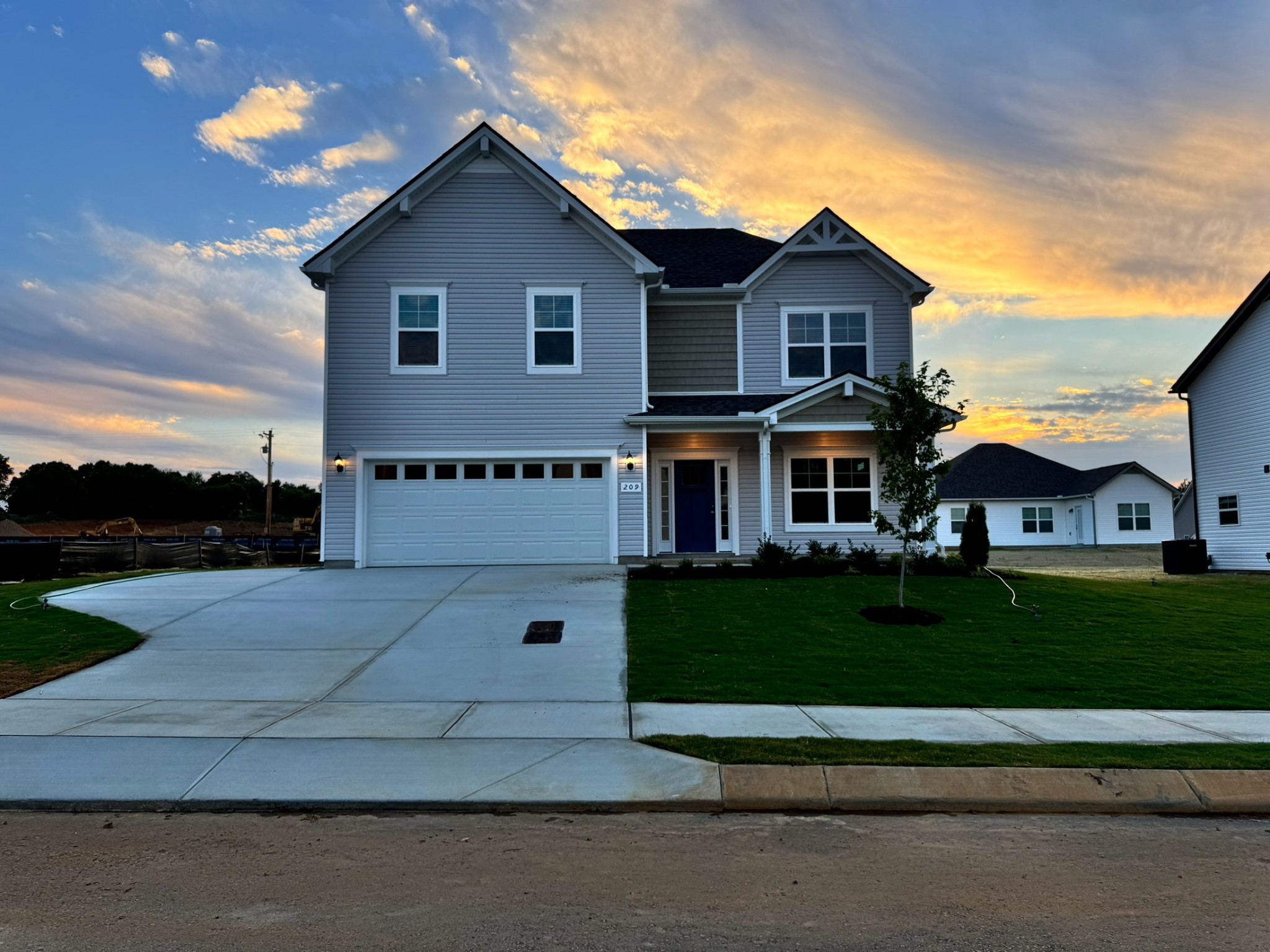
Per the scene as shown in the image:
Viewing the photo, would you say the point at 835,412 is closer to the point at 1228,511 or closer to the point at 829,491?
the point at 829,491

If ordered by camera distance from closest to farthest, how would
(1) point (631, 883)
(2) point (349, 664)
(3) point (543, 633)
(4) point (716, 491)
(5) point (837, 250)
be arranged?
1. (1) point (631, 883)
2. (2) point (349, 664)
3. (3) point (543, 633)
4. (4) point (716, 491)
5. (5) point (837, 250)

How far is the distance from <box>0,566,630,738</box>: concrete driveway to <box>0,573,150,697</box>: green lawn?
0.24 meters

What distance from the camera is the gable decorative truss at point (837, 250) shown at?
19.7m

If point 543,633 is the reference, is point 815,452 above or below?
above

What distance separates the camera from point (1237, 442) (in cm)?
2450

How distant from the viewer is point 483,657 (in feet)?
33.8

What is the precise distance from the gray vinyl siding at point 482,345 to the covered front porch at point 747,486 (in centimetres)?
153

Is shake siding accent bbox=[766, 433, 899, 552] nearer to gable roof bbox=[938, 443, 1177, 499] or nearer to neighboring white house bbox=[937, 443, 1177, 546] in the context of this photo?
neighboring white house bbox=[937, 443, 1177, 546]

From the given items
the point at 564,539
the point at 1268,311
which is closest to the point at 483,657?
the point at 564,539

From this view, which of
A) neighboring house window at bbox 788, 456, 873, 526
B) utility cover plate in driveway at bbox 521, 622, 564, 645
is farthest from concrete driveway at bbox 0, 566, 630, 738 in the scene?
neighboring house window at bbox 788, 456, 873, 526

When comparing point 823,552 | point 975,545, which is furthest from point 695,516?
point 975,545

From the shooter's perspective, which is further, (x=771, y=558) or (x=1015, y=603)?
(x=771, y=558)

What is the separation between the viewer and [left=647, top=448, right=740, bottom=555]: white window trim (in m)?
19.7

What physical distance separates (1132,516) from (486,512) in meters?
39.4
